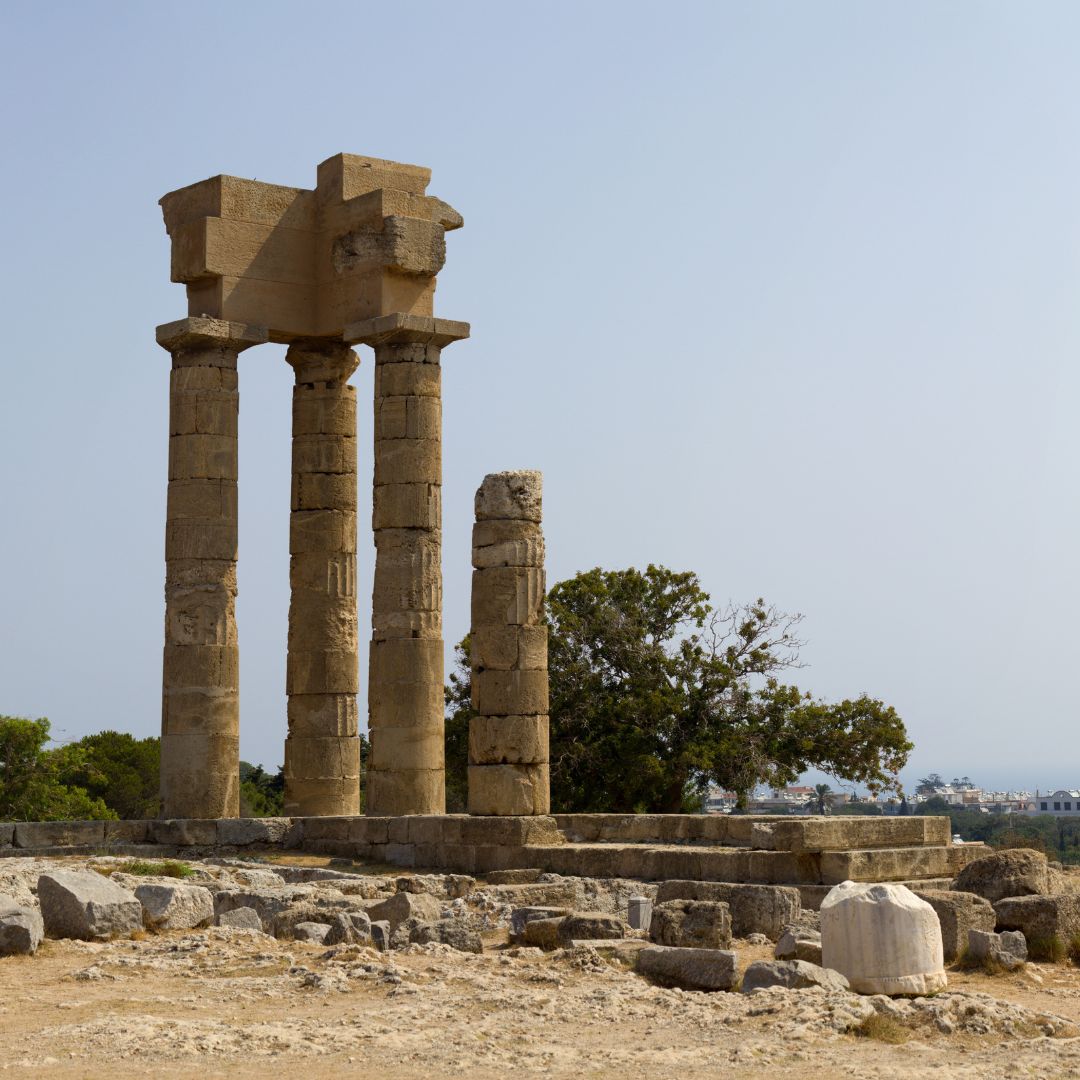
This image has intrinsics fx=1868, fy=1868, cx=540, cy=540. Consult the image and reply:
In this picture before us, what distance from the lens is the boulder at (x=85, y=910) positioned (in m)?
15.2

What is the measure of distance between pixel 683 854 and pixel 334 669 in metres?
9.39

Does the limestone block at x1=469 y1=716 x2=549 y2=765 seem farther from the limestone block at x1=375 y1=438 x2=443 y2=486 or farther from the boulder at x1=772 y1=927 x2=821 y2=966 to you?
the boulder at x1=772 y1=927 x2=821 y2=966

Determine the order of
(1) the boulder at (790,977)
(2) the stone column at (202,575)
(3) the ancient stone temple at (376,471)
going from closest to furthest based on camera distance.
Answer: (1) the boulder at (790,977) < (2) the stone column at (202,575) < (3) the ancient stone temple at (376,471)

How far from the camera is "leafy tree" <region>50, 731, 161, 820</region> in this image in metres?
52.7

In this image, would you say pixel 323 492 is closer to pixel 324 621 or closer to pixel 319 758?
pixel 324 621

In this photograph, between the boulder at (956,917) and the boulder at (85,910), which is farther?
the boulder at (956,917)

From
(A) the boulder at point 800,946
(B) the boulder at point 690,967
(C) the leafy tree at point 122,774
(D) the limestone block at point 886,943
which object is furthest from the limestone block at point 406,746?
(C) the leafy tree at point 122,774

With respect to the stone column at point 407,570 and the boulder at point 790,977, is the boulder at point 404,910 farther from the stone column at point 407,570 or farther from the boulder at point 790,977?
the stone column at point 407,570

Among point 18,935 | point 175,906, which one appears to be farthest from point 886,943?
point 18,935

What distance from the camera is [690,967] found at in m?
13.5

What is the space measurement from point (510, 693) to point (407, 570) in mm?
4191

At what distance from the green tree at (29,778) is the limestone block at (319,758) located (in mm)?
17249

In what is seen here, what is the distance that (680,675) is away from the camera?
125 feet

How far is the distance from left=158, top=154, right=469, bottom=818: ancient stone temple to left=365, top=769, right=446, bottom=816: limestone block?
0.08ft
